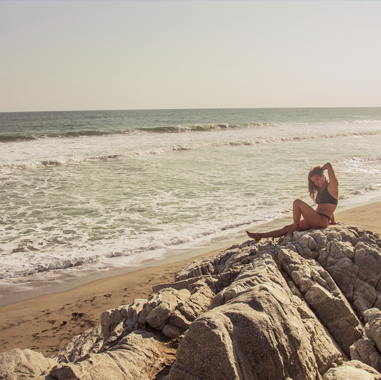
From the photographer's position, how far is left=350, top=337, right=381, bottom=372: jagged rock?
2.68m

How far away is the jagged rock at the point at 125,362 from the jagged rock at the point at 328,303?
160cm

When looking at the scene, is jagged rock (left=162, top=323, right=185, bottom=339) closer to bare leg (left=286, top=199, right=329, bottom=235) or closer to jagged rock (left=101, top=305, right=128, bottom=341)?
jagged rock (left=101, top=305, right=128, bottom=341)

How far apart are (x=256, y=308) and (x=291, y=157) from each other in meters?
16.2

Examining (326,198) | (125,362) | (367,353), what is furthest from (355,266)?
(125,362)

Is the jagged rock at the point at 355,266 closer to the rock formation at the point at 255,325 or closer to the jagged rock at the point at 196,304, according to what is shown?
the rock formation at the point at 255,325

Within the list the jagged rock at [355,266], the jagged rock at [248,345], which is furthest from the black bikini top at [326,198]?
the jagged rock at [248,345]

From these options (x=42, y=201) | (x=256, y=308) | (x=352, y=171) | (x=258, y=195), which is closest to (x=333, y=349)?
(x=256, y=308)

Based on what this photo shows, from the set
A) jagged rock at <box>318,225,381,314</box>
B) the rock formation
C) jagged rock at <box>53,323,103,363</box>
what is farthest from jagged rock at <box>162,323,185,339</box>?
jagged rock at <box>318,225,381,314</box>

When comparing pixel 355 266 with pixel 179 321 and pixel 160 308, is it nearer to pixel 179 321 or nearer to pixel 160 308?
pixel 179 321

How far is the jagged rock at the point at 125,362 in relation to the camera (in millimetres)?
2504

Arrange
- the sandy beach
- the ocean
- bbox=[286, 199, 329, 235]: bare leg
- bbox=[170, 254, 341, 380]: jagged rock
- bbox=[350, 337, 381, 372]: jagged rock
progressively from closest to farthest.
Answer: bbox=[170, 254, 341, 380]: jagged rock → bbox=[350, 337, 381, 372]: jagged rock → the sandy beach → bbox=[286, 199, 329, 235]: bare leg → the ocean

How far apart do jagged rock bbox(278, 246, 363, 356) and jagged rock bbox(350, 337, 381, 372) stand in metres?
0.35

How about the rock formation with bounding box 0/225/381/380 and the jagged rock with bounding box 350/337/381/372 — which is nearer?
the rock formation with bounding box 0/225/381/380

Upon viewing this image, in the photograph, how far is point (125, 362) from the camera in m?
2.74
